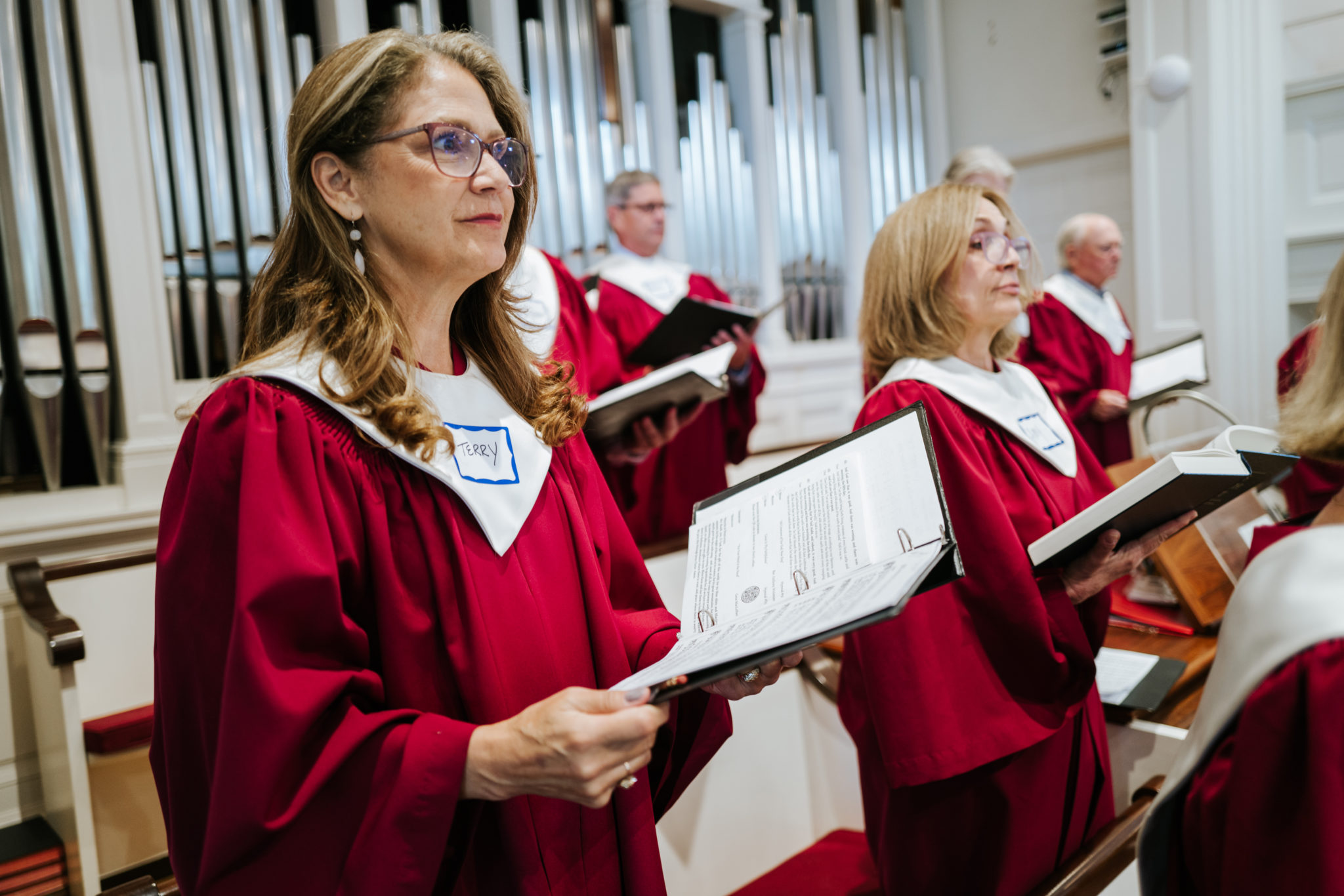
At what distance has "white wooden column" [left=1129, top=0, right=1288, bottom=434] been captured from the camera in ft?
15.0

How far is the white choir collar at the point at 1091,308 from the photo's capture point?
4.10 m

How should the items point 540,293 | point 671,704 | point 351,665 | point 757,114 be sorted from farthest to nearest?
point 757,114
point 540,293
point 671,704
point 351,665

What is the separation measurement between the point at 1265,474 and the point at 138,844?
8.84 feet

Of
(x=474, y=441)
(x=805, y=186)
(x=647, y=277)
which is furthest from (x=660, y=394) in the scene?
(x=805, y=186)

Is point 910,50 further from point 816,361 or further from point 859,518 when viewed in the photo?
point 859,518

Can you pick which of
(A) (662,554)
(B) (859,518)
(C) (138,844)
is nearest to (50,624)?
(C) (138,844)

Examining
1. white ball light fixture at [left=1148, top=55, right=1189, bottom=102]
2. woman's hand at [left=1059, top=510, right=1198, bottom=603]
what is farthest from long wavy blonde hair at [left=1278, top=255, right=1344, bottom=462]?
white ball light fixture at [left=1148, top=55, right=1189, bottom=102]

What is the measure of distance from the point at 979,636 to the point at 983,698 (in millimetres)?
101

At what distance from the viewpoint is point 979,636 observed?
1.62 meters

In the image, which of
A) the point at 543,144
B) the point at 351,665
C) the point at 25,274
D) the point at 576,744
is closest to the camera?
the point at 576,744

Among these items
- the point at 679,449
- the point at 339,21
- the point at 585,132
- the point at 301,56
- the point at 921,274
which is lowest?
the point at 679,449

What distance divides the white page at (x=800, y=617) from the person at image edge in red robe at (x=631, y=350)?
2604 millimetres

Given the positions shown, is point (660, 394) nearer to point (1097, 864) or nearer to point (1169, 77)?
point (1097, 864)

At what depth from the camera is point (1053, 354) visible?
13.4ft
